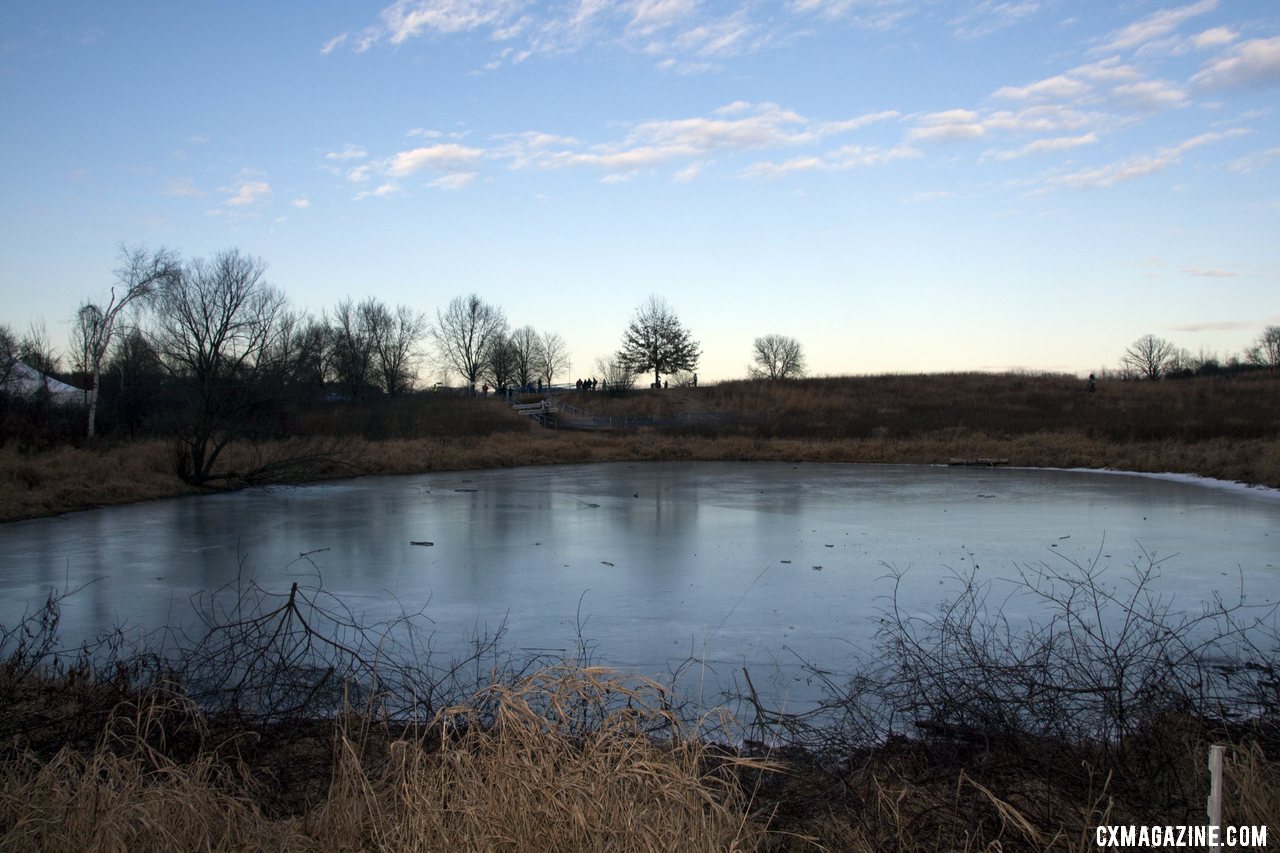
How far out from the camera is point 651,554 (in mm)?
10125

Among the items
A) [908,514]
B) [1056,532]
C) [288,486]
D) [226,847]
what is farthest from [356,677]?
[288,486]

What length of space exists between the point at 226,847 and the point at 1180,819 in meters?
3.40

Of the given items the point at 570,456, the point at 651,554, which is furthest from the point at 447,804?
the point at 570,456

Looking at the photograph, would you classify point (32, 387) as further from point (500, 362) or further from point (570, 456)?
point (500, 362)

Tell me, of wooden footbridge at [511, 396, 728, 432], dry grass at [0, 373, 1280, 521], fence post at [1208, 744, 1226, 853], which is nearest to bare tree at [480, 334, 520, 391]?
dry grass at [0, 373, 1280, 521]

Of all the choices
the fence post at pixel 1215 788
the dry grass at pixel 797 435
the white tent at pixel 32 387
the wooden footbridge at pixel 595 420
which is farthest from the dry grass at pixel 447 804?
the wooden footbridge at pixel 595 420

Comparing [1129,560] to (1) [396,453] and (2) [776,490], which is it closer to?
(2) [776,490]

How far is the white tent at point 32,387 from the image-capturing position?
25.4 metres

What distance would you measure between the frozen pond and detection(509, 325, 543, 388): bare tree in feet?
157

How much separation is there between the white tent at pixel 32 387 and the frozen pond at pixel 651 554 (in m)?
12.0

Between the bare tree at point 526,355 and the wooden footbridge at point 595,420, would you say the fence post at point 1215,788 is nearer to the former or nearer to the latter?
the wooden footbridge at point 595,420

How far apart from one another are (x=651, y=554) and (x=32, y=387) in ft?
85.1

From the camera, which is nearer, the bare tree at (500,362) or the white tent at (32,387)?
the white tent at (32,387)

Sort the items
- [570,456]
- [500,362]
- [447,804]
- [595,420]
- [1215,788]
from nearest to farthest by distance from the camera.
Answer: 1. [1215,788]
2. [447,804]
3. [570,456]
4. [595,420]
5. [500,362]
